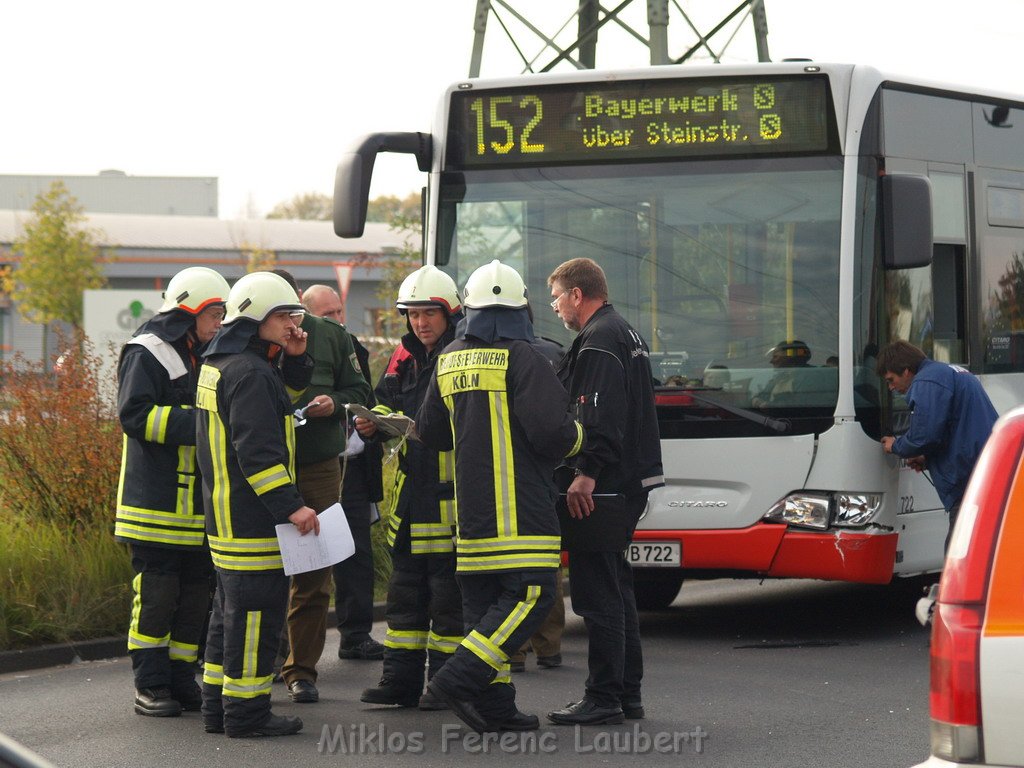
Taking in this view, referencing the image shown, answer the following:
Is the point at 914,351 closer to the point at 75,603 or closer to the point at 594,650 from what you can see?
the point at 594,650

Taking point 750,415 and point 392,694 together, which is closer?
point 392,694

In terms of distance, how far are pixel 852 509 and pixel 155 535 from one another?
3713 millimetres

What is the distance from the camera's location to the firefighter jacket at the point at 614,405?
256 inches

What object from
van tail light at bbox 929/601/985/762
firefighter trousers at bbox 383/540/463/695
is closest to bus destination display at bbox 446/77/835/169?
firefighter trousers at bbox 383/540/463/695

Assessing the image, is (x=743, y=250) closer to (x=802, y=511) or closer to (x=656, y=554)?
(x=802, y=511)

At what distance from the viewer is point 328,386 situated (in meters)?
7.80

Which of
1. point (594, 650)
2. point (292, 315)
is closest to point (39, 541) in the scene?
point (292, 315)

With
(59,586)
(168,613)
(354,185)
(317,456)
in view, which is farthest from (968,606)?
(59,586)

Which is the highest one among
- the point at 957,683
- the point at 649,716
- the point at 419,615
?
the point at 957,683

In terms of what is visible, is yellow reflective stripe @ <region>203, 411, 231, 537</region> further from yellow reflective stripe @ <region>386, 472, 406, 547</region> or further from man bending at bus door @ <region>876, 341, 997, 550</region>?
man bending at bus door @ <region>876, 341, 997, 550</region>

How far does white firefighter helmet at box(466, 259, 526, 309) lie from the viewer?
6.27 metres

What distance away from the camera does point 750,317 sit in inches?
331

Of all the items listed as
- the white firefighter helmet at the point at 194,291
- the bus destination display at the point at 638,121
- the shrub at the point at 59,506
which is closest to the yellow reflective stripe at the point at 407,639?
the white firefighter helmet at the point at 194,291

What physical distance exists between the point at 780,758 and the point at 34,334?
2030 inches
